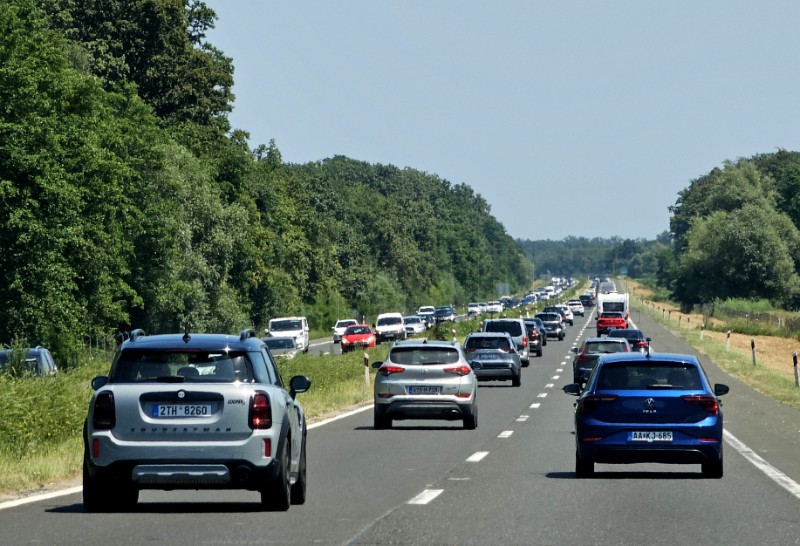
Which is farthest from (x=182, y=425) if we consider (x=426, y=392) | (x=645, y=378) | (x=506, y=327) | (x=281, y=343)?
(x=281, y=343)

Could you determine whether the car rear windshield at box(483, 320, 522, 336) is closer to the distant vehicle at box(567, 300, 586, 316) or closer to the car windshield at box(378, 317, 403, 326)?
the car windshield at box(378, 317, 403, 326)

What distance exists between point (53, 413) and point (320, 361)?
17929 millimetres

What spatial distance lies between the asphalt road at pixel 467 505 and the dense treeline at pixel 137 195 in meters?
24.1

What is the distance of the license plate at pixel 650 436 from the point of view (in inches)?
618

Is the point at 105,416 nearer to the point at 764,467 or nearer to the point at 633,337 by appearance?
the point at 764,467

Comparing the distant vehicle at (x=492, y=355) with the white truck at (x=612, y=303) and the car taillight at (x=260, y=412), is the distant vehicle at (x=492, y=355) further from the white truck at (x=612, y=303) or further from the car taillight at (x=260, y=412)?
the white truck at (x=612, y=303)

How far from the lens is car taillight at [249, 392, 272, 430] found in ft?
39.1

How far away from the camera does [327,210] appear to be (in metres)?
132

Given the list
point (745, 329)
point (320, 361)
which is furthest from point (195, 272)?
point (745, 329)

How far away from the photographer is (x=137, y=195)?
65.0 metres

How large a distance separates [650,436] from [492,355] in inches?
893

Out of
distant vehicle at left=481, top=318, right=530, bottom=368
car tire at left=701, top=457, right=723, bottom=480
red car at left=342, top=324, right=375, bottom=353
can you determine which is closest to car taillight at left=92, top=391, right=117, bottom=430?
car tire at left=701, top=457, right=723, bottom=480

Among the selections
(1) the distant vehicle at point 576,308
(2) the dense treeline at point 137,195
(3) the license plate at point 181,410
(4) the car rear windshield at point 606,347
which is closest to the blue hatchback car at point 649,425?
(3) the license plate at point 181,410

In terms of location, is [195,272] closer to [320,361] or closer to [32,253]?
[32,253]
